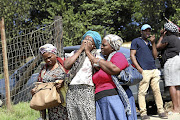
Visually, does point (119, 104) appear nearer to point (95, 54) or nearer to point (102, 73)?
point (102, 73)

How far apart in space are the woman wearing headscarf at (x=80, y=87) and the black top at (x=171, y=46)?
270cm

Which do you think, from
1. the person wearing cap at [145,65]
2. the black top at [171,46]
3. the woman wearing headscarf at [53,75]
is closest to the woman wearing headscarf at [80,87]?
the woman wearing headscarf at [53,75]

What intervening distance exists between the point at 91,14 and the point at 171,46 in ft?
42.2

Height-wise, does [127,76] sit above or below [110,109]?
above

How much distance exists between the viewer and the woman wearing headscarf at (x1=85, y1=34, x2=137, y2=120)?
2.78 meters

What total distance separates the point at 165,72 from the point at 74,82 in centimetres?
295

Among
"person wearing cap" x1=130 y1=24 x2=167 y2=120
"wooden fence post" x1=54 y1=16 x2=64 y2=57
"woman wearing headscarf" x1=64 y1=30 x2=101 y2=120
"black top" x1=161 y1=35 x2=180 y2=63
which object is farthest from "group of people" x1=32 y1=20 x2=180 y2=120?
"black top" x1=161 y1=35 x2=180 y2=63

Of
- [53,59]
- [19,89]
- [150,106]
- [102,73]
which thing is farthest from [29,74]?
[102,73]

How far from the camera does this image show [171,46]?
5137 mm

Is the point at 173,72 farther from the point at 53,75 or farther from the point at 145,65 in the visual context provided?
the point at 53,75

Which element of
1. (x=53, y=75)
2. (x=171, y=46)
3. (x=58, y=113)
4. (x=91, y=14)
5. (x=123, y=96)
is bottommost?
(x=58, y=113)

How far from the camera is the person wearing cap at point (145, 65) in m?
4.77

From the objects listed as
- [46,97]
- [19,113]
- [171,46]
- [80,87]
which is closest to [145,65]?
[171,46]

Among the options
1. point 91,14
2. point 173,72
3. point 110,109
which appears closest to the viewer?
point 110,109
